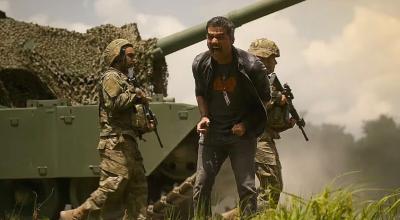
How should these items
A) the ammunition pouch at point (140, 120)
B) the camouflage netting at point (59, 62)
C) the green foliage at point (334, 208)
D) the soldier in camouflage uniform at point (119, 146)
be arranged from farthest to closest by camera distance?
the camouflage netting at point (59, 62) < the ammunition pouch at point (140, 120) < the soldier in camouflage uniform at point (119, 146) < the green foliage at point (334, 208)

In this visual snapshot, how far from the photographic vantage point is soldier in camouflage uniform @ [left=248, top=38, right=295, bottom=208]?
6898 millimetres

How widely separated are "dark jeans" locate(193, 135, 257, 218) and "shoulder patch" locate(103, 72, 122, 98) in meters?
1.70

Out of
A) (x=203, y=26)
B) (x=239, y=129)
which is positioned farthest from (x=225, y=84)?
(x=203, y=26)

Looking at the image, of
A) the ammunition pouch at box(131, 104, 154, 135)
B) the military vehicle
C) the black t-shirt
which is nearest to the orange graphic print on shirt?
the black t-shirt

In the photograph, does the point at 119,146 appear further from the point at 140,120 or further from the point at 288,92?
the point at 288,92

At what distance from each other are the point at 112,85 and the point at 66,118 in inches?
97.9

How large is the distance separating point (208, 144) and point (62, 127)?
4.24 metres

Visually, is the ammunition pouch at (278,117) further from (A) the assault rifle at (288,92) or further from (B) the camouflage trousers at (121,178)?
(B) the camouflage trousers at (121,178)

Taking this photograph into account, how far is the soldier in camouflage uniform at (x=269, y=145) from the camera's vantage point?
690cm

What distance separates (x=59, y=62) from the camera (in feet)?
36.5

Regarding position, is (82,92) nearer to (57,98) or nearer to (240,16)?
(57,98)

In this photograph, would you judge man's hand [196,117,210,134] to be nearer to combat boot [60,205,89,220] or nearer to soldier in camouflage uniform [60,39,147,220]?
soldier in camouflage uniform [60,39,147,220]

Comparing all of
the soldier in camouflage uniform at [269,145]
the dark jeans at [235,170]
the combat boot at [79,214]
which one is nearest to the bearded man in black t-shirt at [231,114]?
the dark jeans at [235,170]

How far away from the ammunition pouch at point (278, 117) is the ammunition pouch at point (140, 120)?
3.64ft
